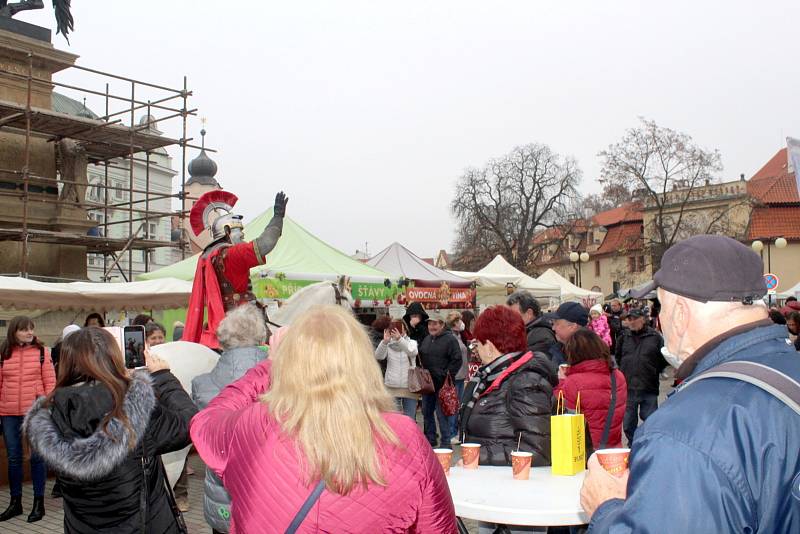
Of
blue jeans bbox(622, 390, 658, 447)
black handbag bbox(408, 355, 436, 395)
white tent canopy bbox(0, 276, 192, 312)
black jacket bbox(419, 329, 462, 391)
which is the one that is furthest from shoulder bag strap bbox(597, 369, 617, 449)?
white tent canopy bbox(0, 276, 192, 312)

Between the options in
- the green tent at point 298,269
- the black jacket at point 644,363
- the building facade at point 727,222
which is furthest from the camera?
the building facade at point 727,222

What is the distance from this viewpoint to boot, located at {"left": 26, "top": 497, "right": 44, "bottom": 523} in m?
7.04

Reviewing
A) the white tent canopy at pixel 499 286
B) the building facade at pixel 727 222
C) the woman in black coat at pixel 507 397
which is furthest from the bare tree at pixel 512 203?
the woman in black coat at pixel 507 397

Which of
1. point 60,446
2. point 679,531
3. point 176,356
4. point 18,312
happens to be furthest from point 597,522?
point 18,312

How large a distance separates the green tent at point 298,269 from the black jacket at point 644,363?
205 inches

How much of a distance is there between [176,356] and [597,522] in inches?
170

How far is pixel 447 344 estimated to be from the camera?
35.4 ft

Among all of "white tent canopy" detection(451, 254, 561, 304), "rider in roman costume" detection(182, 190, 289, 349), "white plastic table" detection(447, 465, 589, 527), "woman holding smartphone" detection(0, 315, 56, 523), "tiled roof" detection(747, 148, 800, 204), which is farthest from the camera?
"tiled roof" detection(747, 148, 800, 204)

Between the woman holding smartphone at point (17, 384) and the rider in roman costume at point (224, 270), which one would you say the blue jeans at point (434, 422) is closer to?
the rider in roman costume at point (224, 270)

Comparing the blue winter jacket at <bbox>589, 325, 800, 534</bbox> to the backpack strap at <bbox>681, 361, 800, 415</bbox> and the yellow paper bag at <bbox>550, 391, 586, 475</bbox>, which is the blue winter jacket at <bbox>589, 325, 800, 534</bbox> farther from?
the yellow paper bag at <bbox>550, 391, 586, 475</bbox>

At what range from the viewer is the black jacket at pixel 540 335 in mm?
7809

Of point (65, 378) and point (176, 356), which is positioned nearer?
point (65, 378)

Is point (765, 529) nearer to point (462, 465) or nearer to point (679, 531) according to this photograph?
point (679, 531)

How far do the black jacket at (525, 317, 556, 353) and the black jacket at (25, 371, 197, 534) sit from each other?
4.79 metres
